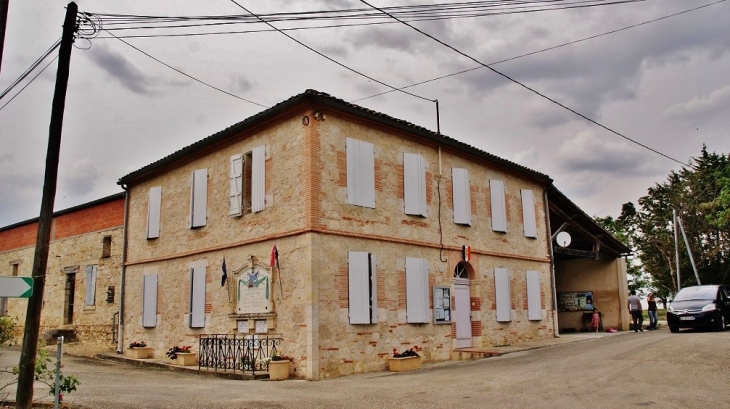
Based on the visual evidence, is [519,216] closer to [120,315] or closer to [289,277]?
[289,277]

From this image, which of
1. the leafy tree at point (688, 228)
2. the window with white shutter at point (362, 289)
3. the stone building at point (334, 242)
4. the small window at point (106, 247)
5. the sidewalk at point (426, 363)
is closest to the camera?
the sidewalk at point (426, 363)

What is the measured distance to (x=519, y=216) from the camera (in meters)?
20.2

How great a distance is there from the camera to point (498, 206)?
19125mm

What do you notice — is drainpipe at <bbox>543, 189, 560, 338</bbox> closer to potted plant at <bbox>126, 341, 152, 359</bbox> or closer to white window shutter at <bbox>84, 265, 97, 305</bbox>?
potted plant at <bbox>126, 341, 152, 359</bbox>

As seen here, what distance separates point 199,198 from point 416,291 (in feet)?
21.4

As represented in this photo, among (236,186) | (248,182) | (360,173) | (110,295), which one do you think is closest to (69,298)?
(110,295)

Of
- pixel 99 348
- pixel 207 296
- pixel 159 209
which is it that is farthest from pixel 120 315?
pixel 207 296

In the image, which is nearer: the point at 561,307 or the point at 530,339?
the point at 530,339

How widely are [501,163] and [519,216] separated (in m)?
2.01

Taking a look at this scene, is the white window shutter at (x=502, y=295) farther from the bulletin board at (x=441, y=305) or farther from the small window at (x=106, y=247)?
the small window at (x=106, y=247)

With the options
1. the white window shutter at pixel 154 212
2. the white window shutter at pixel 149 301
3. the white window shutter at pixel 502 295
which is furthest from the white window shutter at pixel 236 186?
the white window shutter at pixel 502 295

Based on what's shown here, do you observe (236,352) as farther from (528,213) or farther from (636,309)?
(636,309)

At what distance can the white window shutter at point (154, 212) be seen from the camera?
1864 cm

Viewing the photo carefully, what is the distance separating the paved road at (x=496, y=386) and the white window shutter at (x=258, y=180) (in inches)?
166
